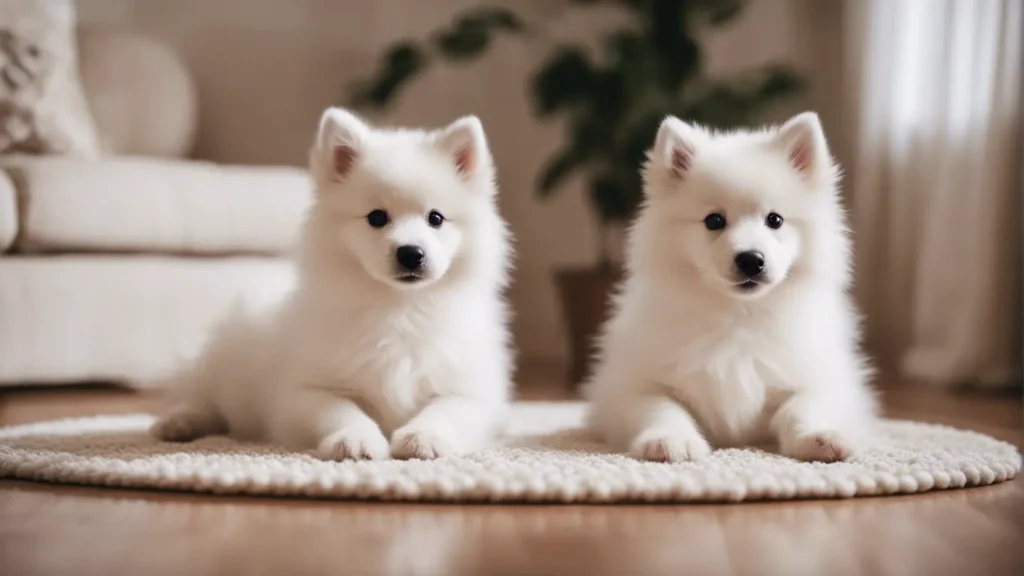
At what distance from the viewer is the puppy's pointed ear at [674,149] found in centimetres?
187

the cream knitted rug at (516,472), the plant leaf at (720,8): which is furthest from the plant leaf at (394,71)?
the cream knitted rug at (516,472)

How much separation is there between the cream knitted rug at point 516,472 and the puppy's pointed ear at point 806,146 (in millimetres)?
531

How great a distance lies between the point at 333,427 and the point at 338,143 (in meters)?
0.53

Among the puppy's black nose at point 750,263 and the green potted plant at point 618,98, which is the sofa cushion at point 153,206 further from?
the puppy's black nose at point 750,263

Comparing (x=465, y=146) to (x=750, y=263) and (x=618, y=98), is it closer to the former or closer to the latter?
(x=750, y=263)

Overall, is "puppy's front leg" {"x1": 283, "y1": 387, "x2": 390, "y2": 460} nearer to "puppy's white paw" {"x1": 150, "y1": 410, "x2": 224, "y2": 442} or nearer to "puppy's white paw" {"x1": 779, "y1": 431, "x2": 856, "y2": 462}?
"puppy's white paw" {"x1": 150, "y1": 410, "x2": 224, "y2": 442}

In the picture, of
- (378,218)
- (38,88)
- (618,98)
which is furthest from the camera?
(618,98)

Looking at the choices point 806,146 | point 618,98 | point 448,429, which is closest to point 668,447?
point 448,429

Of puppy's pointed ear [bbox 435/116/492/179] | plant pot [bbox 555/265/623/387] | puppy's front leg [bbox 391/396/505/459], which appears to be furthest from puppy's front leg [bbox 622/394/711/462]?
plant pot [bbox 555/265/623/387]

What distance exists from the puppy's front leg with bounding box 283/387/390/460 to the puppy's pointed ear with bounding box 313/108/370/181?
0.42 m

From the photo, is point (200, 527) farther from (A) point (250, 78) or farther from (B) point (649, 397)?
(A) point (250, 78)

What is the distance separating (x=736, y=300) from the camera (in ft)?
6.10

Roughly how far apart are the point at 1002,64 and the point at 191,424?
282 cm

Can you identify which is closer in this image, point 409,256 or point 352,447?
point 352,447
